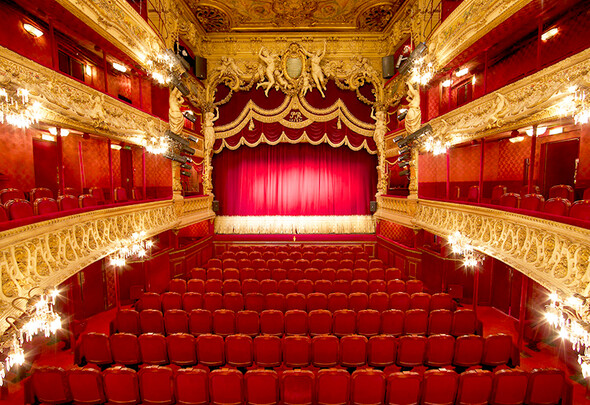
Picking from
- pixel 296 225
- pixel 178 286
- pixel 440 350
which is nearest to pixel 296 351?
pixel 440 350

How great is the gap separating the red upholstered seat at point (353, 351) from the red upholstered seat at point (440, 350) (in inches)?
43.4

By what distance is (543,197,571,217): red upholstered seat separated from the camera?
13.8 ft

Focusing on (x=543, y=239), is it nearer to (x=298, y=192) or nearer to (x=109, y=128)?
(x=109, y=128)

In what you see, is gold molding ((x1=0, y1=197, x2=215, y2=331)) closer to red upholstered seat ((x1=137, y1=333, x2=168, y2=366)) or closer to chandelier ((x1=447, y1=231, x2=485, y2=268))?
red upholstered seat ((x1=137, y1=333, x2=168, y2=366))

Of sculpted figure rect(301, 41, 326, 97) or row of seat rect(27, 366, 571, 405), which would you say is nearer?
row of seat rect(27, 366, 571, 405)

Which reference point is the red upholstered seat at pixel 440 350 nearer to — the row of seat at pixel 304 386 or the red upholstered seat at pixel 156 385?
the row of seat at pixel 304 386

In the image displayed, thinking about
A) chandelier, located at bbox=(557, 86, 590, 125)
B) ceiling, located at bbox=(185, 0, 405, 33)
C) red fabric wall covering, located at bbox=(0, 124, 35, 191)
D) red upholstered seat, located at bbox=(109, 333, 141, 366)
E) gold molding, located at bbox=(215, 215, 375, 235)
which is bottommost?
red upholstered seat, located at bbox=(109, 333, 141, 366)

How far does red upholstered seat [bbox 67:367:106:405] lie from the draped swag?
32.2 feet

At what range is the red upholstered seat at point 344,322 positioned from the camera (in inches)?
213

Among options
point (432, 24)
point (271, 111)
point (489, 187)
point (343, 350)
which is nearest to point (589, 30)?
point (432, 24)

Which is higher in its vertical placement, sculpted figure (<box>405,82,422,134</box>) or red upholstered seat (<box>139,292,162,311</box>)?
sculpted figure (<box>405,82,422,134</box>)

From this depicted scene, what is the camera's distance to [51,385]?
3.80 meters

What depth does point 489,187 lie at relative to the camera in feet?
29.5

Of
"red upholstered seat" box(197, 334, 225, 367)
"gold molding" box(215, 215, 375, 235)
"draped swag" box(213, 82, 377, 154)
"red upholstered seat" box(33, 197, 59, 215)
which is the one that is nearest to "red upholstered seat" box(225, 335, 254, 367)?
"red upholstered seat" box(197, 334, 225, 367)
